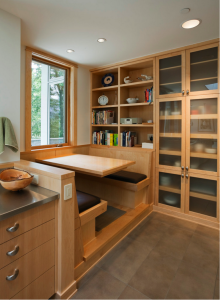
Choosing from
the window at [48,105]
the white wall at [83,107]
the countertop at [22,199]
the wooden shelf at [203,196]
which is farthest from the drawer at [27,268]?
the white wall at [83,107]

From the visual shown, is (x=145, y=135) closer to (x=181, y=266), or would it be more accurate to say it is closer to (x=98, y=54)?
(x=98, y=54)

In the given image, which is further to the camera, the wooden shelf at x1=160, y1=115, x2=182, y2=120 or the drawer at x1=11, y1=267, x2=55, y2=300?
the wooden shelf at x1=160, y1=115, x2=182, y2=120

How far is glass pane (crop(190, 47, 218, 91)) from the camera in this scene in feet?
7.96

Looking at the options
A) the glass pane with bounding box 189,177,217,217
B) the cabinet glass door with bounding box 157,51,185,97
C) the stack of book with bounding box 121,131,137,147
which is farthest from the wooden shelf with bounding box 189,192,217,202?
the cabinet glass door with bounding box 157,51,185,97

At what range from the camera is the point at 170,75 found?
2.77 m

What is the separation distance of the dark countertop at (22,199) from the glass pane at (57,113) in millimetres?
1849

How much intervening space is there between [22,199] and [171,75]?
8.22 feet

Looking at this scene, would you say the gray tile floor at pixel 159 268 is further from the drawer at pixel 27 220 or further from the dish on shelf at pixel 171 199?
the drawer at pixel 27 220

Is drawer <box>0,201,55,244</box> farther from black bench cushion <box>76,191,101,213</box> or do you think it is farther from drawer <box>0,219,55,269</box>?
black bench cushion <box>76,191,101,213</box>

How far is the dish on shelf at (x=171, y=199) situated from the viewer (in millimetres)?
2846

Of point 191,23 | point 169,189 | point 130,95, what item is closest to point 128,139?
point 130,95

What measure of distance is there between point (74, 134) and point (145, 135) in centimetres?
126

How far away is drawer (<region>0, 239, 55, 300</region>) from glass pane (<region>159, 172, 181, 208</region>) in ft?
6.47

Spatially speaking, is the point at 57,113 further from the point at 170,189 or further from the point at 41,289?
the point at 41,289
